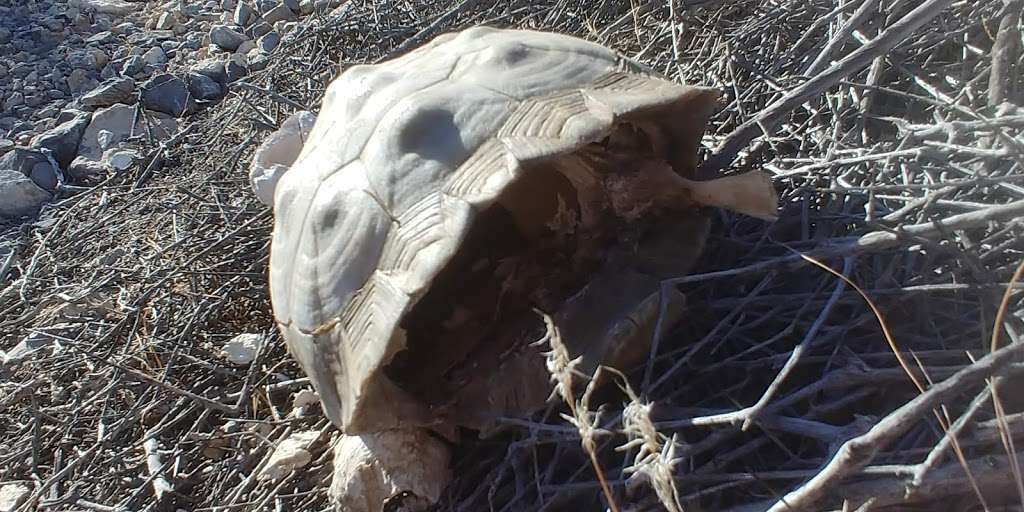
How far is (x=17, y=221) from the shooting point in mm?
3891

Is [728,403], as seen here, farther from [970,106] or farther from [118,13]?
[118,13]

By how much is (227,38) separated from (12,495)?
3.39 metres

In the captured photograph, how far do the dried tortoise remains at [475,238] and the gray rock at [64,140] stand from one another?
3014mm

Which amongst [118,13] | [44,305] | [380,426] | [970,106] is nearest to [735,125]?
[970,106]

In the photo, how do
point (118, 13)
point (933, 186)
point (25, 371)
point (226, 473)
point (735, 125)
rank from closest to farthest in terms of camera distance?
point (933, 186) → point (226, 473) → point (735, 125) → point (25, 371) → point (118, 13)

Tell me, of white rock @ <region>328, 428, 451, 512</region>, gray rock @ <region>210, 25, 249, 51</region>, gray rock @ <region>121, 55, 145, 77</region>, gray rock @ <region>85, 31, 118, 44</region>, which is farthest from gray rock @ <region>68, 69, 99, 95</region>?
white rock @ <region>328, 428, 451, 512</region>

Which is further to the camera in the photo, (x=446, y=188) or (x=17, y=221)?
(x=17, y=221)

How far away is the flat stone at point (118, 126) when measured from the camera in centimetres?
418

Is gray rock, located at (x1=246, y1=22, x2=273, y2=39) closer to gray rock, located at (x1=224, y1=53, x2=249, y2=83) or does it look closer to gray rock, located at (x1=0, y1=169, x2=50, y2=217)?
gray rock, located at (x1=224, y1=53, x2=249, y2=83)

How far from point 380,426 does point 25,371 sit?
1.58 metres

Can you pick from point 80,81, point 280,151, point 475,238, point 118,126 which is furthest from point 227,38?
point 475,238

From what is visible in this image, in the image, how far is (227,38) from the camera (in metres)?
4.95

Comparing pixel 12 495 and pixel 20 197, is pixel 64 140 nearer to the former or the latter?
pixel 20 197

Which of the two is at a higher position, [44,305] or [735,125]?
[735,125]
